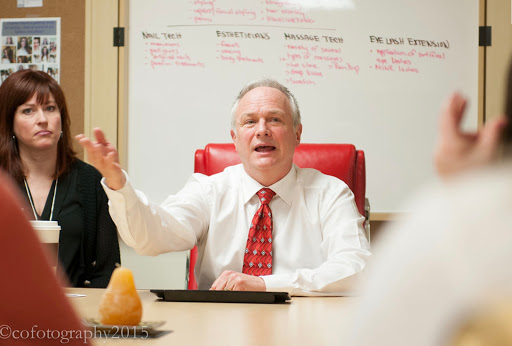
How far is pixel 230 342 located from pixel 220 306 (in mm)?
424

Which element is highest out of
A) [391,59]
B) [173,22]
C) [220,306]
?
[173,22]

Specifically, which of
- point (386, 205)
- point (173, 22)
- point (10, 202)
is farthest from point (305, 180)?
point (10, 202)

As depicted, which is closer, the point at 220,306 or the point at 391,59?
the point at 220,306

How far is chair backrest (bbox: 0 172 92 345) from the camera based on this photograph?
0.34 meters

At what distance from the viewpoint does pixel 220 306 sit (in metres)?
1.49

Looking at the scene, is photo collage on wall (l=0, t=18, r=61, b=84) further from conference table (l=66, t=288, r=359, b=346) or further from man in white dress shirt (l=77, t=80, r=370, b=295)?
conference table (l=66, t=288, r=359, b=346)

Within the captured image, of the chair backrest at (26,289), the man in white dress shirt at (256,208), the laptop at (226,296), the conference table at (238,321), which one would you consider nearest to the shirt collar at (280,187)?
the man in white dress shirt at (256,208)

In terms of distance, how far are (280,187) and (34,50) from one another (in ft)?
5.69

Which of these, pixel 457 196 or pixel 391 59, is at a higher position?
pixel 391 59

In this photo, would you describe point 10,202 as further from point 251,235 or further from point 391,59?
point 391,59

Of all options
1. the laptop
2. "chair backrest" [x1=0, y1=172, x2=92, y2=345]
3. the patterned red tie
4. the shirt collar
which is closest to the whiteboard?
the shirt collar

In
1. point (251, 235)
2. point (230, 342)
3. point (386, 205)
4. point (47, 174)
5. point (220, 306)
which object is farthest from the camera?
point (386, 205)

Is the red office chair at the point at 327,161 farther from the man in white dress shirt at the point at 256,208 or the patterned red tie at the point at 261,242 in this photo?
the patterned red tie at the point at 261,242

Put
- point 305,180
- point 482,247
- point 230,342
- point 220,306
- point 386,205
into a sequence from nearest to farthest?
point 482,247
point 230,342
point 220,306
point 305,180
point 386,205
